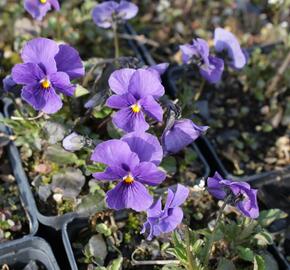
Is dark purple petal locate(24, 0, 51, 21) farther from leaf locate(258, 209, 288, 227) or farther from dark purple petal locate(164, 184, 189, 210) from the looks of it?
leaf locate(258, 209, 288, 227)

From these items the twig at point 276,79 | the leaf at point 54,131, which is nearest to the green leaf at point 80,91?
the leaf at point 54,131

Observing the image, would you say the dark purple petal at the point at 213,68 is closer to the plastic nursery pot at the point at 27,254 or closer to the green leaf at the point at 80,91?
the green leaf at the point at 80,91

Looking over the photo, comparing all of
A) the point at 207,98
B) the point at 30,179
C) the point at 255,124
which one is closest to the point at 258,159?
the point at 255,124

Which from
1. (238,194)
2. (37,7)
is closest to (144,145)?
(238,194)

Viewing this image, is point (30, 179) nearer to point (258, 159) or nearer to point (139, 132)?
point (139, 132)

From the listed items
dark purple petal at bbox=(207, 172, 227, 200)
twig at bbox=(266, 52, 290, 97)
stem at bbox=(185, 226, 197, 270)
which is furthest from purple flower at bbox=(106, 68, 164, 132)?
twig at bbox=(266, 52, 290, 97)
